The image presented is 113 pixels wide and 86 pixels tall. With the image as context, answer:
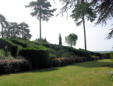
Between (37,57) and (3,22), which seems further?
(3,22)

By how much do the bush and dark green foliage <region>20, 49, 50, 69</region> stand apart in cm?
95

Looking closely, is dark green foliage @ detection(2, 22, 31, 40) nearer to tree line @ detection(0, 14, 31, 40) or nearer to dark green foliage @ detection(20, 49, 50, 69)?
tree line @ detection(0, 14, 31, 40)

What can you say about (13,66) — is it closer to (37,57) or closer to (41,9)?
(37,57)

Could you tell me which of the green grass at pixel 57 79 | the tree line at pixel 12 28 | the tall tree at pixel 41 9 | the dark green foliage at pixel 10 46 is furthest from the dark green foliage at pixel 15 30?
the green grass at pixel 57 79

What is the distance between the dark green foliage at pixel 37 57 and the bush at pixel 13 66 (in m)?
0.95

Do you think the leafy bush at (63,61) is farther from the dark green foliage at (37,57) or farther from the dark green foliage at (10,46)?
the dark green foliage at (10,46)

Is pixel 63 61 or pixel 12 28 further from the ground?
pixel 12 28

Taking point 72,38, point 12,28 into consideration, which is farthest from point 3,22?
point 72,38

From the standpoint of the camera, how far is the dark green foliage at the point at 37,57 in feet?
41.2

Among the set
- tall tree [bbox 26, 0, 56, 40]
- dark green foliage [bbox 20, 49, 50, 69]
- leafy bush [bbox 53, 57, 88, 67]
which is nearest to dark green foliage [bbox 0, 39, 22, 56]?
dark green foliage [bbox 20, 49, 50, 69]

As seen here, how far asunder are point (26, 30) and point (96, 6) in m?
33.5

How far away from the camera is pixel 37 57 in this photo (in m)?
12.7

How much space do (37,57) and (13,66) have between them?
2822 millimetres

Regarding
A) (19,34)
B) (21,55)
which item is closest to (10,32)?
(19,34)
